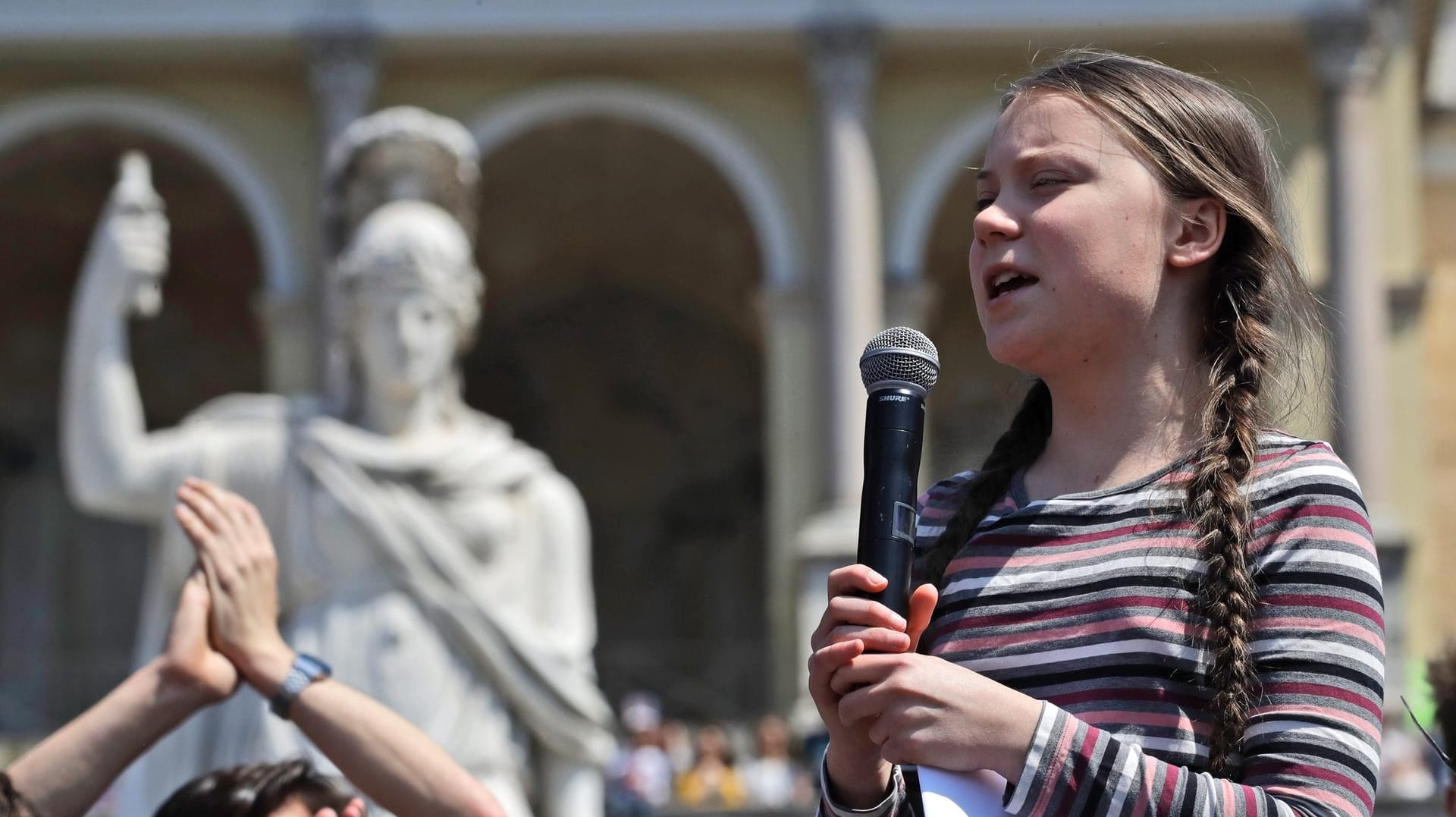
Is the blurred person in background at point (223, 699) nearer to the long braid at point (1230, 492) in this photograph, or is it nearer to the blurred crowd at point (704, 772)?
the long braid at point (1230, 492)

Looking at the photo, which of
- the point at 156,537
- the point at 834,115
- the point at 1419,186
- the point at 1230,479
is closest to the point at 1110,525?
the point at 1230,479

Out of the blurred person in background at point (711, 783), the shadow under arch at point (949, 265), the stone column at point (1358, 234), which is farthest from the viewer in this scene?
the shadow under arch at point (949, 265)

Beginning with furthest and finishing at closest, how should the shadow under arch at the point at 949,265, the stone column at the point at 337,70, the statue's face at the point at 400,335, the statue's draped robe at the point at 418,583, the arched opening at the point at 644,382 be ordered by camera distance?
the arched opening at the point at 644,382
the shadow under arch at the point at 949,265
the stone column at the point at 337,70
the statue's face at the point at 400,335
the statue's draped robe at the point at 418,583

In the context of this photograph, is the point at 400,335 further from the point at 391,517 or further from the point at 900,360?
the point at 900,360

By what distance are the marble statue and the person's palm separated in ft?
4.98

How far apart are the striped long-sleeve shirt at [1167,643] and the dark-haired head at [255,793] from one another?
3.39 feet

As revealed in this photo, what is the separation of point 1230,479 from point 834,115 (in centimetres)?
1847

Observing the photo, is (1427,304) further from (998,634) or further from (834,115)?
(998,634)

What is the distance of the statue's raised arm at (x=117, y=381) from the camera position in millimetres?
4277

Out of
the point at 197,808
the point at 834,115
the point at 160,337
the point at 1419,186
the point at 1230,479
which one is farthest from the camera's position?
the point at 160,337

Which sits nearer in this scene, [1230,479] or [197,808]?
[1230,479]

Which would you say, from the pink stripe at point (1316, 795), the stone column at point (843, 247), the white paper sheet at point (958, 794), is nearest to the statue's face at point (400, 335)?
the white paper sheet at point (958, 794)

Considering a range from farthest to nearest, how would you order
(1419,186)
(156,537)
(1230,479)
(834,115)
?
(1419,186) < (834,115) < (156,537) < (1230,479)

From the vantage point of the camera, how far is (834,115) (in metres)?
20.0
